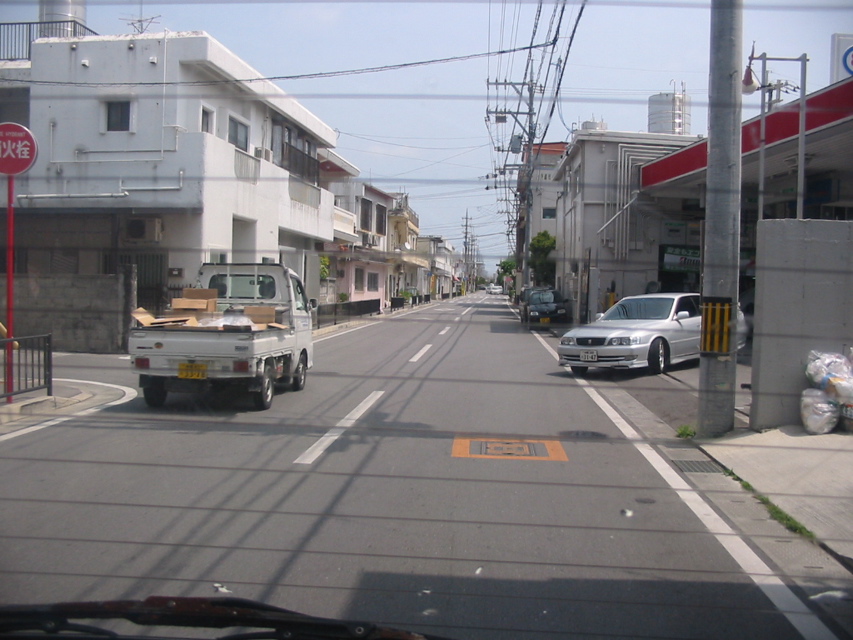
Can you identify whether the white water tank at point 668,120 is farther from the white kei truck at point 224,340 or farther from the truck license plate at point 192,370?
the truck license plate at point 192,370

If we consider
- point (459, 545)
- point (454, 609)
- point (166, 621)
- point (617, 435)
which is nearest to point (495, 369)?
point (617, 435)

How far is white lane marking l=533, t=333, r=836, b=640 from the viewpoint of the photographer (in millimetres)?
3914

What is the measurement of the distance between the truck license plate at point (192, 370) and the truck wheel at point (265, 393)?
751 mm

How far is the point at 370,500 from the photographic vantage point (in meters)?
5.95

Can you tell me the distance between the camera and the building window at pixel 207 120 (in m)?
18.4

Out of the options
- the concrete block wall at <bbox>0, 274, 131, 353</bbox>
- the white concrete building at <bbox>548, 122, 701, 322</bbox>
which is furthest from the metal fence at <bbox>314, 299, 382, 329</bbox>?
the concrete block wall at <bbox>0, 274, 131, 353</bbox>

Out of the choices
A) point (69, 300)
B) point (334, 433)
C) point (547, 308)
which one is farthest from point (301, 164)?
point (334, 433)

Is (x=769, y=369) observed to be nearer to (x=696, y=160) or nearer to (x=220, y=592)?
(x=220, y=592)

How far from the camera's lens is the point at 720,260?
334 inches

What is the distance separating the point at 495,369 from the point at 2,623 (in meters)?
12.5

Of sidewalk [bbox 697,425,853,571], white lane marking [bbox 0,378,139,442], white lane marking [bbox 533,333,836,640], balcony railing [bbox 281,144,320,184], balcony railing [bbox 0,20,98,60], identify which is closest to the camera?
white lane marking [bbox 533,333,836,640]

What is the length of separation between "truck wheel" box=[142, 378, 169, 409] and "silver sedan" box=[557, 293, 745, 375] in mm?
7146

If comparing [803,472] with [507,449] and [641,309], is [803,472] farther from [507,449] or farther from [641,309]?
[641,309]

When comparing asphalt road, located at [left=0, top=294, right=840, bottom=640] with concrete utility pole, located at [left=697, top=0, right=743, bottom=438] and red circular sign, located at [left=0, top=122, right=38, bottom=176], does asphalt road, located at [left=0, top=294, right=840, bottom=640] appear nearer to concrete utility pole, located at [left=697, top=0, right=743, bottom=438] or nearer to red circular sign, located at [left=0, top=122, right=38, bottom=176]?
concrete utility pole, located at [left=697, top=0, right=743, bottom=438]
